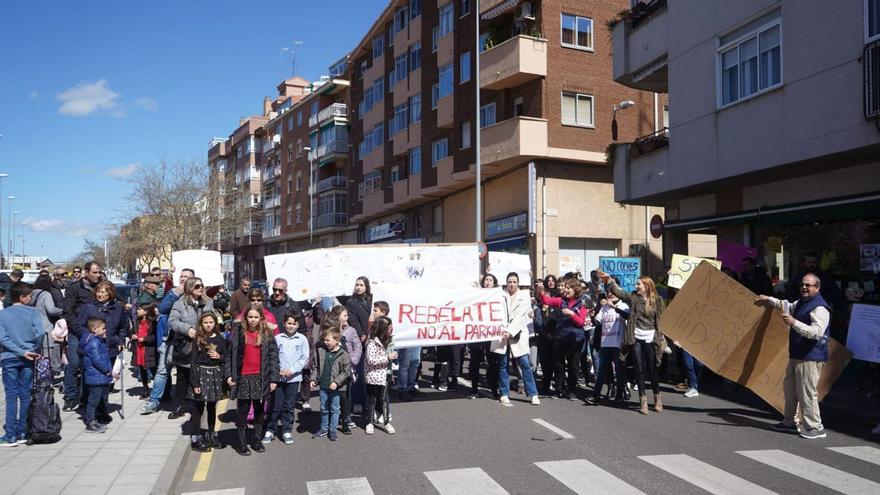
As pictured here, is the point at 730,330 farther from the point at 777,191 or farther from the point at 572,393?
the point at 777,191

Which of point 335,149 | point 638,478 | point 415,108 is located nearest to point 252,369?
point 638,478

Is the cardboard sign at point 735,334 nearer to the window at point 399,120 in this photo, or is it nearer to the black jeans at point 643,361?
the black jeans at point 643,361

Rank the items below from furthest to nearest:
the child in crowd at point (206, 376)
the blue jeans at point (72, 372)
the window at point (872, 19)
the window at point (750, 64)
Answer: the window at point (750, 64), the window at point (872, 19), the blue jeans at point (72, 372), the child in crowd at point (206, 376)

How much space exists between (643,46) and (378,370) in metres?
13.8

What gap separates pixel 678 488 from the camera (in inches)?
264

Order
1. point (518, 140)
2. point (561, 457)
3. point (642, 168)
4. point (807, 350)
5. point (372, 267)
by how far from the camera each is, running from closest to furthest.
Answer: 1. point (561, 457)
2. point (807, 350)
3. point (372, 267)
4. point (642, 168)
5. point (518, 140)

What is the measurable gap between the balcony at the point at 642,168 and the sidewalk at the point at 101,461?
530 inches

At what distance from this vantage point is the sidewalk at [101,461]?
22.1 feet

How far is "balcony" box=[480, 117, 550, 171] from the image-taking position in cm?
2792

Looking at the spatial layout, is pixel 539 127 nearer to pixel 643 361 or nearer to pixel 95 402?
pixel 643 361

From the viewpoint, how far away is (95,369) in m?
9.34

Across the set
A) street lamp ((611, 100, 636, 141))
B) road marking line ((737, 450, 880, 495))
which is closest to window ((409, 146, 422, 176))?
street lamp ((611, 100, 636, 141))

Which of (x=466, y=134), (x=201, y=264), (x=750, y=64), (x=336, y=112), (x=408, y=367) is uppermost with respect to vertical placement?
(x=336, y=112)

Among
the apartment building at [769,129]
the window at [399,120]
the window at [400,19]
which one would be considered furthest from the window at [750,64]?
the window at [400,19]
